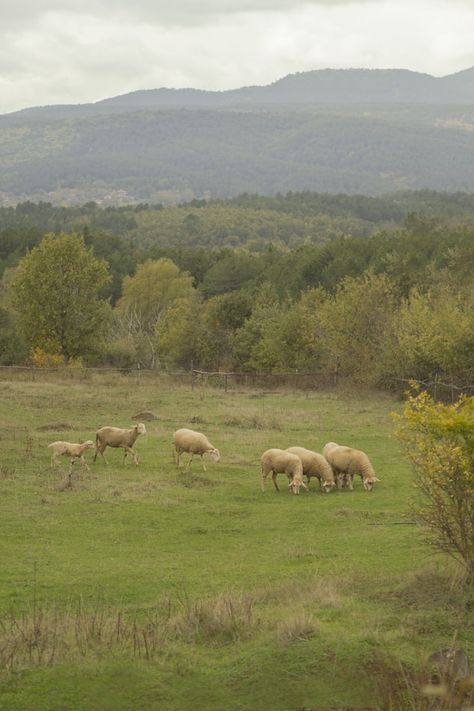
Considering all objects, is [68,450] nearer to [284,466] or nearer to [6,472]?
[6,472]

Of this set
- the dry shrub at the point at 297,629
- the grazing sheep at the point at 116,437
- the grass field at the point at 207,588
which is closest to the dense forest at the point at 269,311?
the grass field at the point at 207,588

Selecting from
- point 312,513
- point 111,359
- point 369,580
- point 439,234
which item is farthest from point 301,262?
point 369,580

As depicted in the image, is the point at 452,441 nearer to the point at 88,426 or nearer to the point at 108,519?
the point at 108,519

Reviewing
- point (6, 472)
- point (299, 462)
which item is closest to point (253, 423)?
point (299, 462)

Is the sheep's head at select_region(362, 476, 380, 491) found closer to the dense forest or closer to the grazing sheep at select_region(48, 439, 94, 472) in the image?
the grazing sheep at select_region(48, 439, 94, 472)

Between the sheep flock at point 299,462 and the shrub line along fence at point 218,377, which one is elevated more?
the sheep flock at point 299,462

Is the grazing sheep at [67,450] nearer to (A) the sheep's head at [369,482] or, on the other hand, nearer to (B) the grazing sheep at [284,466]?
(B) the grazing sheep at [284,466]

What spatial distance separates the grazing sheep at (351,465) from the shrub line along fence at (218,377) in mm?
22388

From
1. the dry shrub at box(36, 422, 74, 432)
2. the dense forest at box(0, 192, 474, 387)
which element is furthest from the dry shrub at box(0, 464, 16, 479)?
the dense forest at box(0, 192, 474, 387)

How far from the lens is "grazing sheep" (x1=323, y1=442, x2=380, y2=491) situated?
85.6 feet

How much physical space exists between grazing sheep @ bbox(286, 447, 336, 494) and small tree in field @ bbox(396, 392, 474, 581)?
9.71m

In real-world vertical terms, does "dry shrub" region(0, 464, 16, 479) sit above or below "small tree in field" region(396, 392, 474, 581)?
below

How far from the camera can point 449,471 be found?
15391mm

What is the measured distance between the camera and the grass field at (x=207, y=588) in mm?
12039
